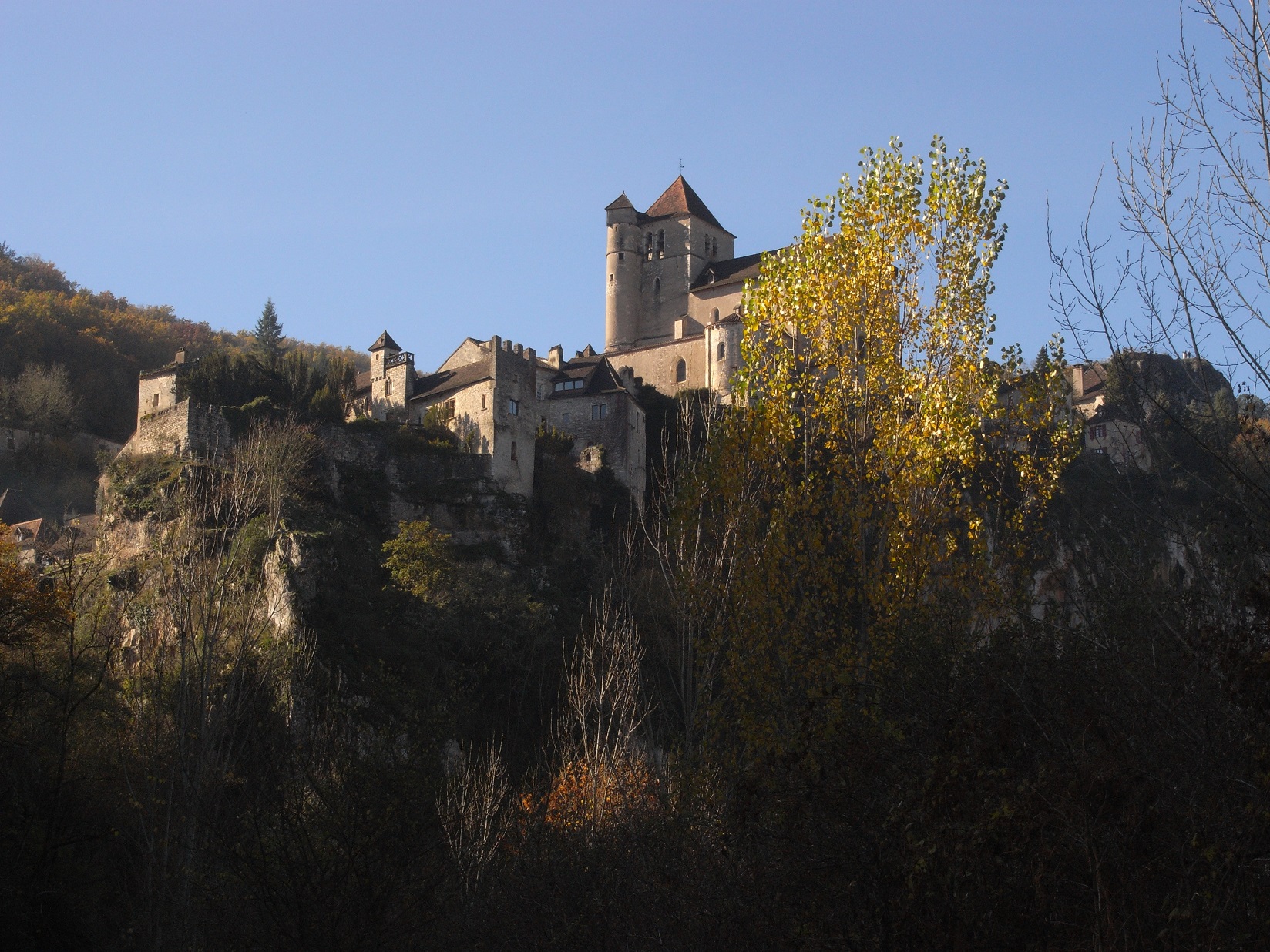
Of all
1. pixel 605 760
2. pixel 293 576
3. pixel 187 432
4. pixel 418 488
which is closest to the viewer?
pixel 605 760

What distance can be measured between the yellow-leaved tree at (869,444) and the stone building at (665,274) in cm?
4480

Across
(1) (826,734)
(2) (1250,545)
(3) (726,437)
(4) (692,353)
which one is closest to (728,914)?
(1) (826,734)

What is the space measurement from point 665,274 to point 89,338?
33281 millimetres

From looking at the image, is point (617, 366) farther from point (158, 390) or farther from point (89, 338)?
point (89, 338)

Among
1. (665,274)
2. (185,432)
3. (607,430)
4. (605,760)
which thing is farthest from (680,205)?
(605,760)

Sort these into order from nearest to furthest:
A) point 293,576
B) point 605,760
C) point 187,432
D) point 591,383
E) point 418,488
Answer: point 605,760, point 293,576, point 187,432, point 418,488, point 591,383

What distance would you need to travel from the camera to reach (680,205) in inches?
2867

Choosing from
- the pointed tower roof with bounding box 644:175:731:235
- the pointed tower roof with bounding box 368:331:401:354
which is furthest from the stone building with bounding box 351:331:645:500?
the pointed tower roof with bounding box 644:175:731:235

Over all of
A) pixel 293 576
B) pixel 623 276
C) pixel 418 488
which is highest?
pixel 623 276

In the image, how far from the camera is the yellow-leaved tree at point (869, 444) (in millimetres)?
14609

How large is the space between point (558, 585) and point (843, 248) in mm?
25722

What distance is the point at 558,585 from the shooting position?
132ft

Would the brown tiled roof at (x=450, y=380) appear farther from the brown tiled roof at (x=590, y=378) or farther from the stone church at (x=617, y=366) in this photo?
the brown tiled roof at (x=590, y=378)

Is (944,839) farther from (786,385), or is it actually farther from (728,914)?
(786,385)
